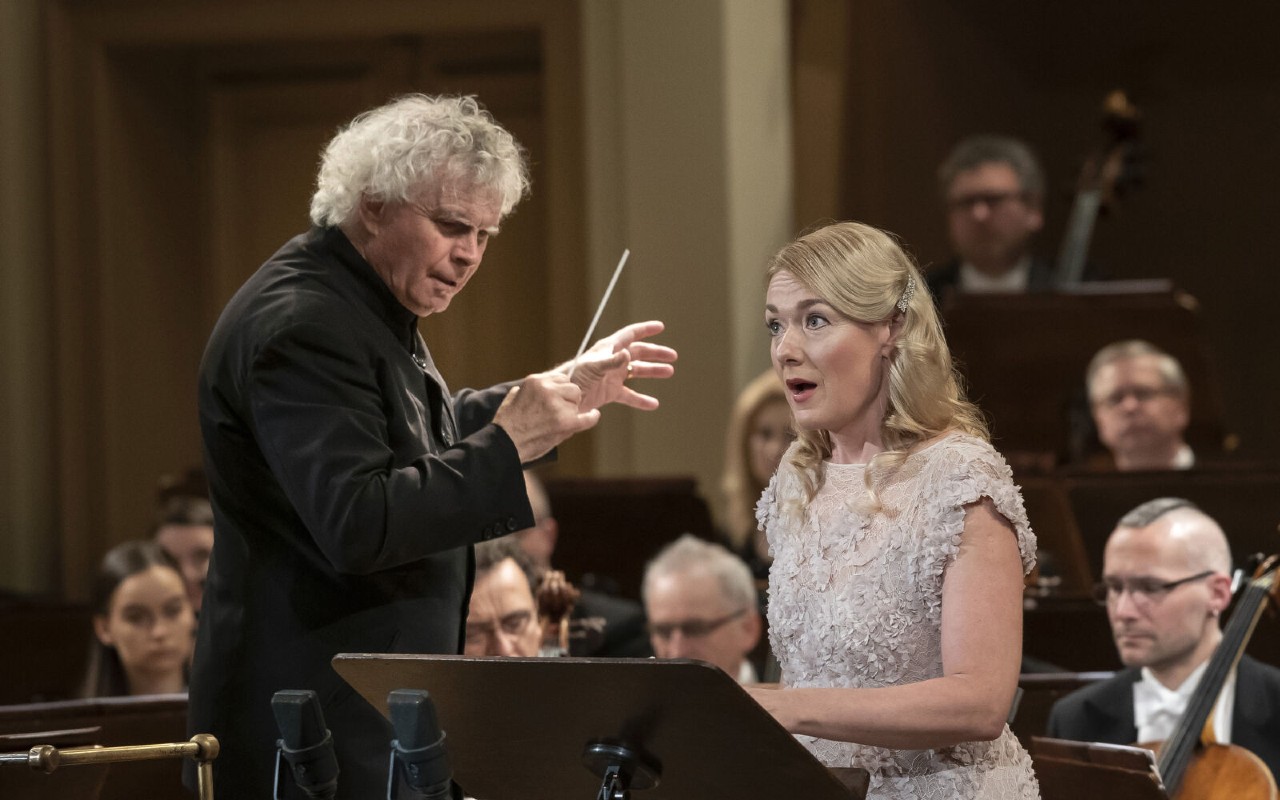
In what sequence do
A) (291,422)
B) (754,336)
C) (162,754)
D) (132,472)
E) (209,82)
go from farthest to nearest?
1. (209,82)
2. (132,472)
3. (754,336)
4. (291,422)
5. (162,754)

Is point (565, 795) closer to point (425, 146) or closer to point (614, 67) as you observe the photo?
point (425, 146)

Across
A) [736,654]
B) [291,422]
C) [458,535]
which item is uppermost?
[291,422]

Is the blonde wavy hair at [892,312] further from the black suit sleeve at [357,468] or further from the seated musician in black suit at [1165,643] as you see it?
the seated musician in black suit at [1165,643]

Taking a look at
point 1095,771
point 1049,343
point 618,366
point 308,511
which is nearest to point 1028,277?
point 1049,343

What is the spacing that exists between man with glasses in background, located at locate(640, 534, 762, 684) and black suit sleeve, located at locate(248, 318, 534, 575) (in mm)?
1830

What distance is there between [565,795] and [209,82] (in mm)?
6051

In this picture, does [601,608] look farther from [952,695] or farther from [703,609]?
[952,695]

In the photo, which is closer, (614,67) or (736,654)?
(736,654)

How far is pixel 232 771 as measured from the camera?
2291 mm

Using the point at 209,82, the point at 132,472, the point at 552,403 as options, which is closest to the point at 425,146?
the point at 552,403

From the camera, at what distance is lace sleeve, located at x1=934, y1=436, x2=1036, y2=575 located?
2021 millimetres

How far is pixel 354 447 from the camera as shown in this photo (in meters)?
2.20

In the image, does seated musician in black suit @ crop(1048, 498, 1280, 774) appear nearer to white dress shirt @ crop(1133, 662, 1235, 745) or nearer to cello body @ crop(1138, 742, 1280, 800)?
white dress shirt @ crop(1133, 662, 1235, 745)

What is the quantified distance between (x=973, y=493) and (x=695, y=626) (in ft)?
6.96
